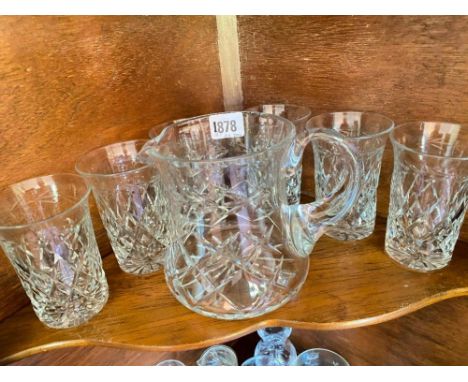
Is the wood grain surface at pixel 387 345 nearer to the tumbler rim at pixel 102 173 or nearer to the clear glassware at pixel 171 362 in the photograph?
the clear glassware at pixel 171 362

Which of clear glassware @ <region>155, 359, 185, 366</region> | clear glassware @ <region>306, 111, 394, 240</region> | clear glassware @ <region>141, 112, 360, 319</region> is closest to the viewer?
clear glassware @ <region>141, 112, 360, 319</region>

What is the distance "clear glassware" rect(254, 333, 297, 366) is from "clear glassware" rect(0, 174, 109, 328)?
0.37m

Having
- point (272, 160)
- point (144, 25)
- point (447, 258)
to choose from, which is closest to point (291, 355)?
point (447, 258)

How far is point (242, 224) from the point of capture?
1.39ft

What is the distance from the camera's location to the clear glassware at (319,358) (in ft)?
2.46

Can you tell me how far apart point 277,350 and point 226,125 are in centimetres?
47

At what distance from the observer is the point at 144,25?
53 cm

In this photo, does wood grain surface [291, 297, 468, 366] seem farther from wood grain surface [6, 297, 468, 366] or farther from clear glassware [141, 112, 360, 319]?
clear glassware [141, 112, 360, 319]

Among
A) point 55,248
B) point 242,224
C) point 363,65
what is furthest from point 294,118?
point 55,248

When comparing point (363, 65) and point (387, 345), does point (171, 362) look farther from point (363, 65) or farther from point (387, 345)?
point (363, 65)

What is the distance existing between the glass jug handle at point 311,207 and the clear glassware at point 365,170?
0.08 meters

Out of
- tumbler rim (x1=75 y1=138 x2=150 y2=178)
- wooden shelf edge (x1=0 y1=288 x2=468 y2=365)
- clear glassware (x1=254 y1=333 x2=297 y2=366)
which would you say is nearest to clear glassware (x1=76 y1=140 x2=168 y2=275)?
tumbler rim (x1=75 y1=138 x2=150 y2=178)

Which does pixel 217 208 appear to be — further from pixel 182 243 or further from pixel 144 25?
pixel 144 25

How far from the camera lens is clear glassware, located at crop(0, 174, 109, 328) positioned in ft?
1.39
